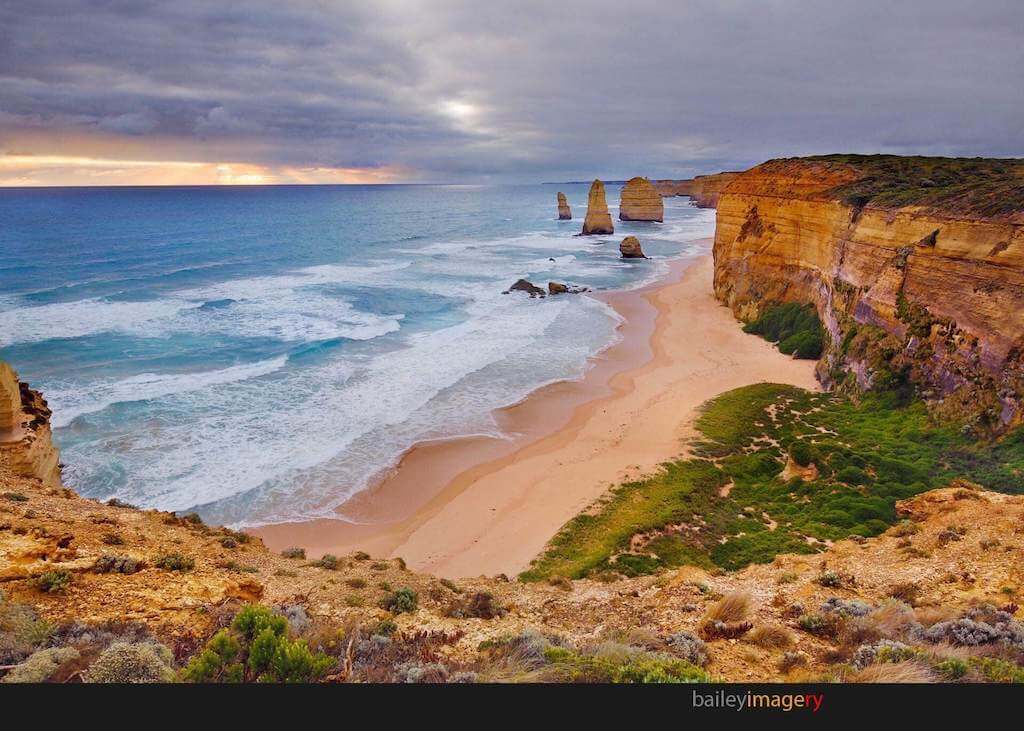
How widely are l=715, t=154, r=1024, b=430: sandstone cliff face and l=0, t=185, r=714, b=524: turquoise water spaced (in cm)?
1208

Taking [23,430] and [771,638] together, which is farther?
[23,430]

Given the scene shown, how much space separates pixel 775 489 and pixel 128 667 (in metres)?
16.1

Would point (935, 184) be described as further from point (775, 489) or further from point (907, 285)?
point (775, 489)

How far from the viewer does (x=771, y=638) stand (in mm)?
7312

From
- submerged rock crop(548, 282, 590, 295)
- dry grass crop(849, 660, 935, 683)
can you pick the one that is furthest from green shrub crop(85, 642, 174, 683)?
submerged rock crop(548, 282, 590, 295)

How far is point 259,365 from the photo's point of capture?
28.7m

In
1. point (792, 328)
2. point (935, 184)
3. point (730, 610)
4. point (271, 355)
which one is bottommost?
point (730, 610)

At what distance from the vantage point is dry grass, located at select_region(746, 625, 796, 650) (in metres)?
7.21

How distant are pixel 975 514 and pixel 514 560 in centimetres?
1052

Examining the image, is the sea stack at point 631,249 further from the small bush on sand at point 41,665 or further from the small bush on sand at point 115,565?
the small bush on sand at point 41,665

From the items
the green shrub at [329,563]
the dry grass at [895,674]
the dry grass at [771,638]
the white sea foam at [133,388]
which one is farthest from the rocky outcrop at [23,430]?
the dry grass at [895,674]

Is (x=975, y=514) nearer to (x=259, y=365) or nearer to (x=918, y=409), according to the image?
(x=918, y=409)

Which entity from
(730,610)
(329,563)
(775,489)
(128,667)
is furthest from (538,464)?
(128,667)

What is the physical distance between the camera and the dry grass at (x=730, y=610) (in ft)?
26.4
